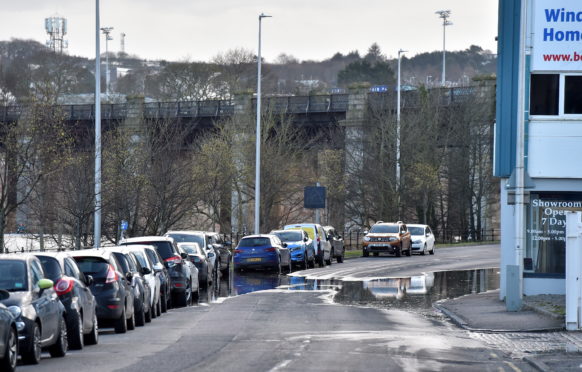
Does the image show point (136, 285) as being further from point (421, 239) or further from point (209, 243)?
point (421, 239)

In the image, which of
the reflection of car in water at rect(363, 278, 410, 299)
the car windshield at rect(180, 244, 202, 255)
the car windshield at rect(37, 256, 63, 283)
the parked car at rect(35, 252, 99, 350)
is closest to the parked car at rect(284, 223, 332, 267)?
the reflection of car in water at rect(363, 278, 410, 299)

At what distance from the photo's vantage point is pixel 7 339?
14.1 metres

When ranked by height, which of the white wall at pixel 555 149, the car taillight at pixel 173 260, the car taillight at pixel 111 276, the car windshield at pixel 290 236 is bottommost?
the car windshield at pixel 290 236

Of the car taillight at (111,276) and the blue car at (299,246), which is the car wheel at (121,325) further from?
the blue car at (299,246)

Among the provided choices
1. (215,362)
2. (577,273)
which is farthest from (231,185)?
(215,362)

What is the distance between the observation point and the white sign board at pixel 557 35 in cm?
2784

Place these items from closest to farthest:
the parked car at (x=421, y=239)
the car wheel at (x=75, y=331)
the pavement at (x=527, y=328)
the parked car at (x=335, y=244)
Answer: the pavement at (x=527, y=328), the car wheel at (x=75, y=331), the parked car at (x=335, y=244), the parked car at (x=421, y=239)

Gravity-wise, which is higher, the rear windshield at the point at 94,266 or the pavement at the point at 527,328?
the rear windshield at the point at 94,266

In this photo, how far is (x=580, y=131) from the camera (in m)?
28.5

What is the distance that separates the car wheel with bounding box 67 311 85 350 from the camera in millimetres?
17891

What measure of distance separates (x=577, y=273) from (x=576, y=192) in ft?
23.2

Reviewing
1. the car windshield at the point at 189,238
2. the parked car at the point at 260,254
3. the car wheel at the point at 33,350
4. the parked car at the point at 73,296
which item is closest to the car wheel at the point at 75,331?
the parked car at the point at 73,296

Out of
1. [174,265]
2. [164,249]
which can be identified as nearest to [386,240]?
[164,249]

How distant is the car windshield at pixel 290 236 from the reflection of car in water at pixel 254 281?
137 inches
